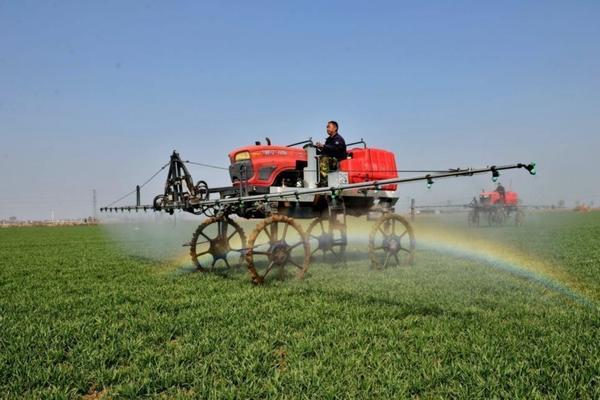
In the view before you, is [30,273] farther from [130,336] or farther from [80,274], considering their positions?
[130,336]

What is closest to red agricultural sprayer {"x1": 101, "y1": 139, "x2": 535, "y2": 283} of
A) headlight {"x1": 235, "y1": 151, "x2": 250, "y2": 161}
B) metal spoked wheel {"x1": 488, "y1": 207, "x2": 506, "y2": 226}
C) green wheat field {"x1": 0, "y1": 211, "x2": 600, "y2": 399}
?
headlight {"x1": 235, "y1": 151, "x2": 250, "y2": 161}

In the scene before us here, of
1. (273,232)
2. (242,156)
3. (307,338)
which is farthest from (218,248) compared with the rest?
(307,338)

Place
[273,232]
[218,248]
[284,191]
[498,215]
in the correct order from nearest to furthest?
[273,232] → [284,191] → [218,248] → [498,215]

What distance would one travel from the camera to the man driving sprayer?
33.0ft

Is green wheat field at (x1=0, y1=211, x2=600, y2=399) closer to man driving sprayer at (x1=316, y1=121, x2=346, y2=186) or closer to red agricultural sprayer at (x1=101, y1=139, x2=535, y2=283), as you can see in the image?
red agricultural sprayer at (x1=101, y1=139, x2=535, y2=283)

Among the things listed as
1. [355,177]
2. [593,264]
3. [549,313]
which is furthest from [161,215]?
[593,264]

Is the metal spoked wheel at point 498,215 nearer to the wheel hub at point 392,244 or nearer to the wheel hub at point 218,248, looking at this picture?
the wheel hub at point 392,244

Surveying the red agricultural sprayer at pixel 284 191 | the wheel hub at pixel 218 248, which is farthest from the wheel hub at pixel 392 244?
the wheel hub at pixel 218 248

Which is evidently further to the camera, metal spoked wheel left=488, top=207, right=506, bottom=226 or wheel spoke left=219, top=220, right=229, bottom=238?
metal spoked wheel left=488, top=207, right=506, bottom=226

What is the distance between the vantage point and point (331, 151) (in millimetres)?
10102

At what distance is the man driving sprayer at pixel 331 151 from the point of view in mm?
10070

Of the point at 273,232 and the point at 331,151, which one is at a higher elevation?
the point at 331,151

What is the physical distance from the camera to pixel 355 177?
33.8 feet

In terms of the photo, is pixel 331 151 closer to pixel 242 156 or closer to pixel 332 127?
pixel 332 127
